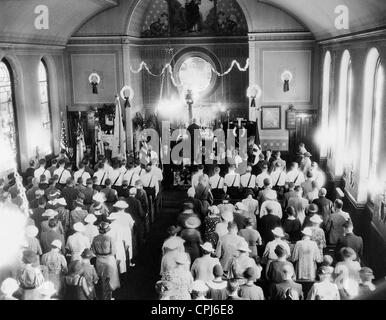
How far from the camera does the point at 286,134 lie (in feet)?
70.4

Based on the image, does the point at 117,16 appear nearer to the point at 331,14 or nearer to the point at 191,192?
the point at 331,14

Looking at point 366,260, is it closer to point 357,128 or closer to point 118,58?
point 357,128

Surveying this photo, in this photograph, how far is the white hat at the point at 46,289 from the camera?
771cm

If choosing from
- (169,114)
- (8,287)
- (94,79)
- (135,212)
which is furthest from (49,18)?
(8,287)

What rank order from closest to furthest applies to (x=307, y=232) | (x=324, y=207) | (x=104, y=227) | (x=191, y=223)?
(x=307, y=232) → (x=104, y=227) → (x=191, y=223) → (x=324, y=207)

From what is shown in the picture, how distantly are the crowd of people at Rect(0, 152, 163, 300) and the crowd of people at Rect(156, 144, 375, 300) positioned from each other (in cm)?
127

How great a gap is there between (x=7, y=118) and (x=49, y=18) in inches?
148

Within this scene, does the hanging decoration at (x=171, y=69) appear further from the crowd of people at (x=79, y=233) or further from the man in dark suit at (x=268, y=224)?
the man in dark suit at (x=268, y=224)

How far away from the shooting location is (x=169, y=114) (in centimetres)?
2416

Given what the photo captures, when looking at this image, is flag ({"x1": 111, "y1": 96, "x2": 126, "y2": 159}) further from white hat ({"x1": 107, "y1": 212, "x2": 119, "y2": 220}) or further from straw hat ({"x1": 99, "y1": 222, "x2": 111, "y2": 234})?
straw hat ({"x1": 99, "y1": 222, "x2": 111, "y2": 234})

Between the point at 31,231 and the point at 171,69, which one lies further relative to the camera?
the point at 171,69

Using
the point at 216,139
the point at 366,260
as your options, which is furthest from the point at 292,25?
the point at 366,260
